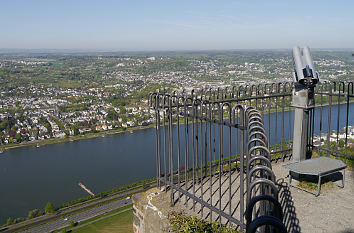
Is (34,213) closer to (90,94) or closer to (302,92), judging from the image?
(302,92)

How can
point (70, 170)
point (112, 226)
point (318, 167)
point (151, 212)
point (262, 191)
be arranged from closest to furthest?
point (262, 191)
point (151, 212)
point (318, 167)
point (112, 226)
point (70, 170)

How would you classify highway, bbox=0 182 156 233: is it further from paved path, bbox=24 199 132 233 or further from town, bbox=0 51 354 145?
town, bbox=0 51 354 145

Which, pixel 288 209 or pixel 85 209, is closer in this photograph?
pixel 288 209

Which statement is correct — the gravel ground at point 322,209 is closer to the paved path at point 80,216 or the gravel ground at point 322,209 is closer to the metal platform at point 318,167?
the metal platform at point 318,167

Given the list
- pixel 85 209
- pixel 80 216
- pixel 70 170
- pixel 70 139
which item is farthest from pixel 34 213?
pixel 70 139

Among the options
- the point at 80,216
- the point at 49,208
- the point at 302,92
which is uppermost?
the point at 302,92

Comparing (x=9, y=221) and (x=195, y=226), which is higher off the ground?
(x=195, y=226)

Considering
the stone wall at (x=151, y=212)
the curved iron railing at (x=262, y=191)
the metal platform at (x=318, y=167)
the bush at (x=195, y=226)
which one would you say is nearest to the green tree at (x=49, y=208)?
the stone wall at (x=151, y=212)

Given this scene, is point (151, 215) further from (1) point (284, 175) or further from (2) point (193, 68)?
(2) point (193, 68)
